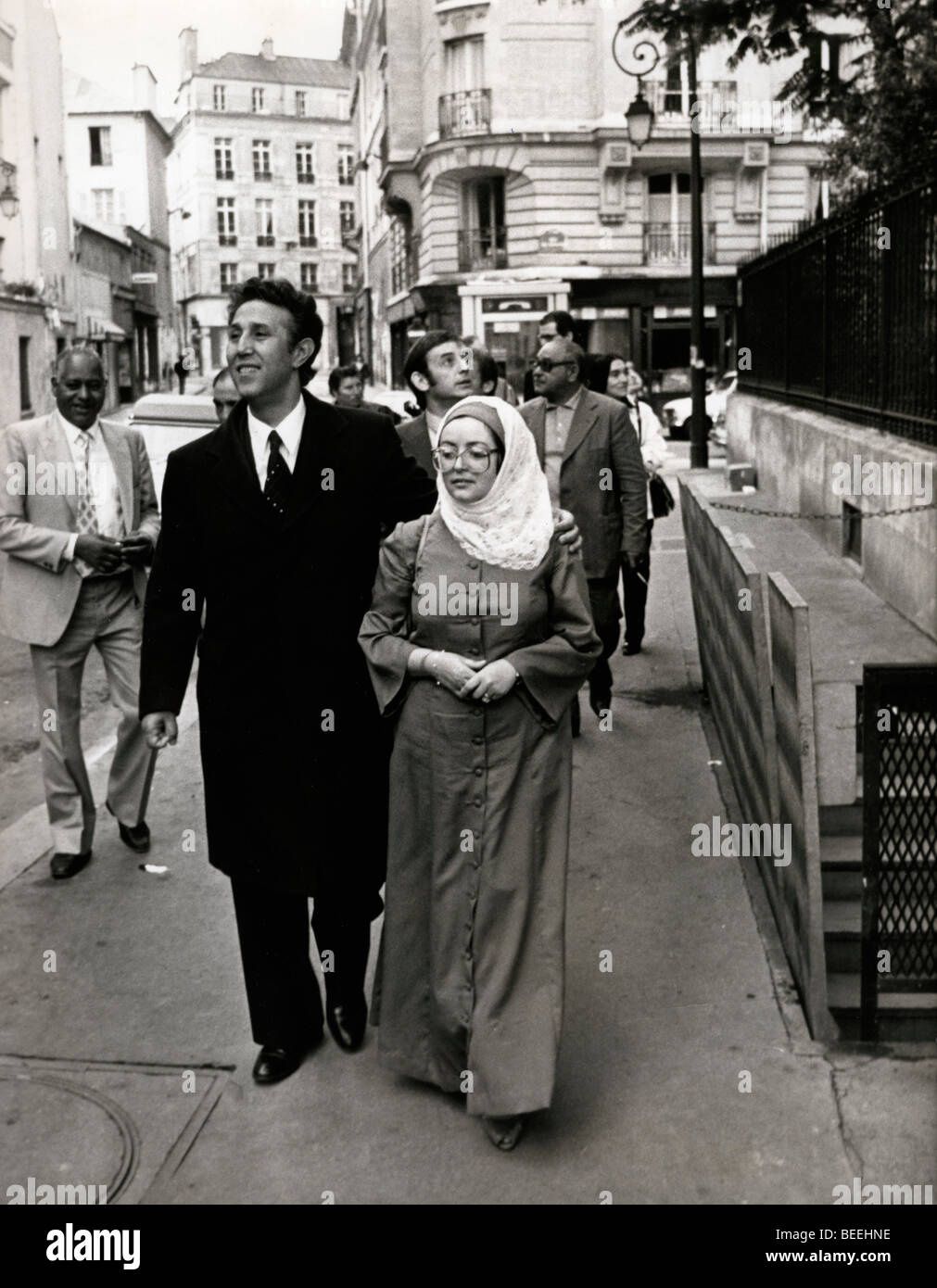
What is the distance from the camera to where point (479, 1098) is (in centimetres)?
394

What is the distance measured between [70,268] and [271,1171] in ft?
132

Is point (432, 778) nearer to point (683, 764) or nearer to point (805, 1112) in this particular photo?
point (805, 1112)

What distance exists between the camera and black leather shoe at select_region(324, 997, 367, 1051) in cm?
459

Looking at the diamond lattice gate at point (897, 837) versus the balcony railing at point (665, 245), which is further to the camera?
the balcony railing at point (665, 245)

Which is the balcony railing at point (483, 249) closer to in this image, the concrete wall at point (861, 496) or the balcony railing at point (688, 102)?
the balcony railing at point (688, 102)

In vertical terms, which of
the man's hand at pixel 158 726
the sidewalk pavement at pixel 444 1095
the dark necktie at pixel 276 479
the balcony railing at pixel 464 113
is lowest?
the sidewalk pavement at pixel 444 1095

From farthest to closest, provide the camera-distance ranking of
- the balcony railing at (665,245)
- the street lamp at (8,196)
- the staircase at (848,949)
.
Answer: the balcony railing at (665,245), the street lamp at (8,196), the staircase at (848,949)

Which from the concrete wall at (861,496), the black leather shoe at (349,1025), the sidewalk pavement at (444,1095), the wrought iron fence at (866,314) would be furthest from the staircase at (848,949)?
the wrought iron fence at (866,314)

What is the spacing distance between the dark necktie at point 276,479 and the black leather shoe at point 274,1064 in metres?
1.51

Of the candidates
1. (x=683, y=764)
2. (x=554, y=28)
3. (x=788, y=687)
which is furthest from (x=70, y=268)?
(x=788, y=687)

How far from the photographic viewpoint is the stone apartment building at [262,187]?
44562 millimetres

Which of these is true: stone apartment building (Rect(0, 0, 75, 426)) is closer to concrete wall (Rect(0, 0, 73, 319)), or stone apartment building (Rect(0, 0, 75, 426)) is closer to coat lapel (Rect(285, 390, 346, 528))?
concrete wall (Rect(0, 0, 73, 319))

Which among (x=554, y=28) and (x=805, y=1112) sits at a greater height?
(x=554, y=28)

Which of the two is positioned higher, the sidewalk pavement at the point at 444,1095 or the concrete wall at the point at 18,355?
the concrete wall at the point at 18,355
